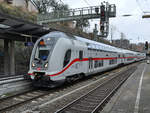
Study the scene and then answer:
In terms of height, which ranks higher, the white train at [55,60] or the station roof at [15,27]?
the station roof at [15,27]

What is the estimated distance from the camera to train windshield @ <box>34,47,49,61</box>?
31.9 feet

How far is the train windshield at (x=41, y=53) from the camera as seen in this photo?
31.9 feet

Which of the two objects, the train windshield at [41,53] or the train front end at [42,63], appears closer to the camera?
the train front end at [42,63]

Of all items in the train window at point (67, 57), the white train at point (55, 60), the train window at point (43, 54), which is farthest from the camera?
the train window at point (67, 57)

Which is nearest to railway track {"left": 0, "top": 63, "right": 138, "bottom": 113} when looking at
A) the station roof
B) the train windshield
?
the train windshield

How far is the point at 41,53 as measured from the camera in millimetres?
10047

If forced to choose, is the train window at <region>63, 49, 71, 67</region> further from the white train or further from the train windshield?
the train windshield

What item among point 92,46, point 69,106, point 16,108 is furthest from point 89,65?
point 16,108

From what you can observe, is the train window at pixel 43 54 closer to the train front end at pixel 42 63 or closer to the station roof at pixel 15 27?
the train front end at pixel 42 63

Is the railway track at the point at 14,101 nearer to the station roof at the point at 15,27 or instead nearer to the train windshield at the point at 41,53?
the train windshield at the point at 41,53

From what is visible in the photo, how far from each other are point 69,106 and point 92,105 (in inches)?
43.2

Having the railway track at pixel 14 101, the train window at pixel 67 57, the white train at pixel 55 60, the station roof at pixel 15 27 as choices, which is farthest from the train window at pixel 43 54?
the station roof at pixel 15 27

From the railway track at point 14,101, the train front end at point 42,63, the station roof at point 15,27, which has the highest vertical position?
the station roof at point 15,27

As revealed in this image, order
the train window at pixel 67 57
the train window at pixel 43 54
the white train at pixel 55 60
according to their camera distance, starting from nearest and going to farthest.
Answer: the white train at pixel 55 60 < the train window at pixel 43 54 < the train window at pixel 67 57
